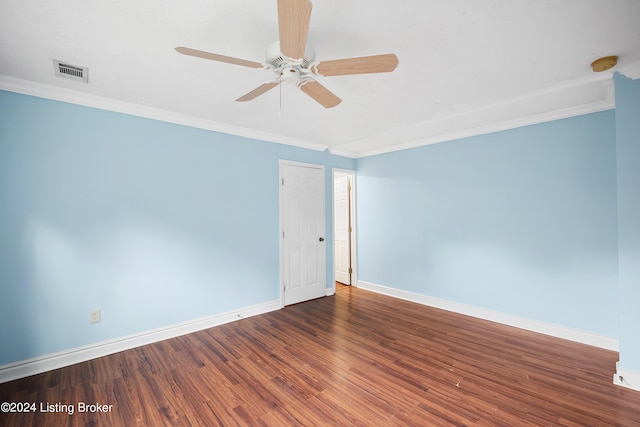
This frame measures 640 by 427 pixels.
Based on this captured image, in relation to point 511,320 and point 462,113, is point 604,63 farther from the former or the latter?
point 511,320

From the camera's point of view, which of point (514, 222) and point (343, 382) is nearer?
point (343, 382)

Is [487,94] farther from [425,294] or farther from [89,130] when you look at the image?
[89,130]

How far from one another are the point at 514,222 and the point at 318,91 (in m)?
2.90

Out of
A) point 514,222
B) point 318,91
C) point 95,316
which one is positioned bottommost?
point 95,316

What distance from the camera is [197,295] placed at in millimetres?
3234

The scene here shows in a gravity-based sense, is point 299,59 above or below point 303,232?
above

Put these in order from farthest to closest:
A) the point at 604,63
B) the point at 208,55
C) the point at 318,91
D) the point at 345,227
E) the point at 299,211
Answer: the point at 345,227, the point at 299,211, the point at 604,63, the point at 318,91, the point at 208,55

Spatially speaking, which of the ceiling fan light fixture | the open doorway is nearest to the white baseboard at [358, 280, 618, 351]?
the open doorway

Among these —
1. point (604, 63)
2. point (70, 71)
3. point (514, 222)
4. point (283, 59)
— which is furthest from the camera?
point (514, 222)

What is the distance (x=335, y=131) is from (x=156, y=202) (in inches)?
93.4

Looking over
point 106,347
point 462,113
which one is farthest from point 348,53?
point 106,347

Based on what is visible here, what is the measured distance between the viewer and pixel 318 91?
1.89 metres

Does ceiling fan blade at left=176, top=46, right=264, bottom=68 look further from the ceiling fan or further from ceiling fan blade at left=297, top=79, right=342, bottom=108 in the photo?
ceiling fan blade at left=297, top=79, right=342, bottom=108

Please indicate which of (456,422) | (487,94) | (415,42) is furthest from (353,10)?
(456,422)
